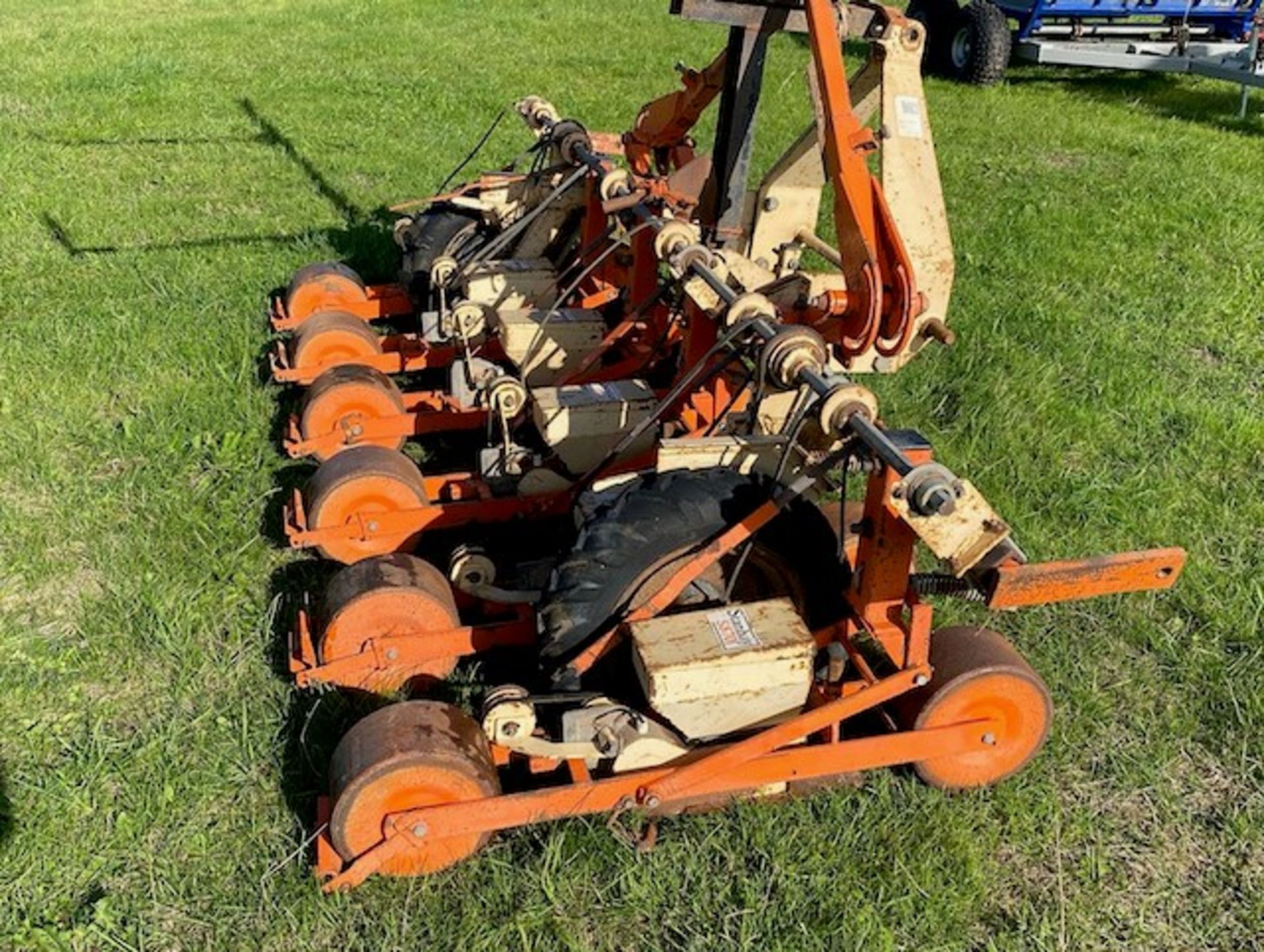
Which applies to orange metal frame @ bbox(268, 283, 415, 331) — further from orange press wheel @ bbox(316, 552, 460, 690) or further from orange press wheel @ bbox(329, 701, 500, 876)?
orange press wheel @ bbox(329, 701, 500, 876)

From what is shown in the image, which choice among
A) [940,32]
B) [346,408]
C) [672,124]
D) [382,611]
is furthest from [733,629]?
[940,32]

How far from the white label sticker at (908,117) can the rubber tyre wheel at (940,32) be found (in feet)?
36.7

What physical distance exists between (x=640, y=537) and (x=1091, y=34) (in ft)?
45.6

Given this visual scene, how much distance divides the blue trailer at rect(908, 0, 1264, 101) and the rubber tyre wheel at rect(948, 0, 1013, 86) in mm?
10

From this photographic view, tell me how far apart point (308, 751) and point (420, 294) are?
3.61 meters

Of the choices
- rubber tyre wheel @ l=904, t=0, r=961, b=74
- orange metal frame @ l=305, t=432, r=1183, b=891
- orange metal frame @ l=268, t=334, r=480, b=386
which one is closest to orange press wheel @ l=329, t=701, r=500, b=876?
orange metal frame @ l=305, t=432, r=1183, b=891

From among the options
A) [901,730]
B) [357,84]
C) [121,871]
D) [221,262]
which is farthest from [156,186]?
[901,730]

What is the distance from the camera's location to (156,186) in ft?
31.9

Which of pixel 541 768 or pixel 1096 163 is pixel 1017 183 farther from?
pixel 541 768

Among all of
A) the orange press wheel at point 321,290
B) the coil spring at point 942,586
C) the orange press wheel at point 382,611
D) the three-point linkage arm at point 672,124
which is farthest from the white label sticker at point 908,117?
the orange press wheel at point 321,290

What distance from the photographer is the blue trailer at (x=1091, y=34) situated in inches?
536

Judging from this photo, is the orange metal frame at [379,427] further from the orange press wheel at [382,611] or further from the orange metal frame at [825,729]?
the orange metal frame at [825,729]

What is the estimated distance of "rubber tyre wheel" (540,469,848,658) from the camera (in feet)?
11.3

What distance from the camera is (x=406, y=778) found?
3115 mm
